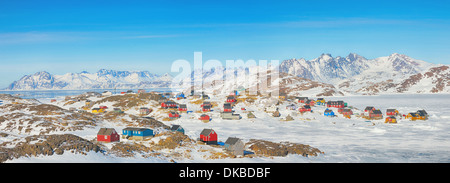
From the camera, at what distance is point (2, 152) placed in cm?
4447

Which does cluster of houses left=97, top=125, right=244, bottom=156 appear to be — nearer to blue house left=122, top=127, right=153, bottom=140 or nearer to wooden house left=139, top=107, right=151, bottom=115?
→ blue house left=122, top=127, right=153, bottom=140

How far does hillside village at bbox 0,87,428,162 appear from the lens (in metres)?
53.9

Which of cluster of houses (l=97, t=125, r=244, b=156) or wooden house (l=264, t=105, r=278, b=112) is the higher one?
wooden house (l=264, t=105, r=278, b=112)

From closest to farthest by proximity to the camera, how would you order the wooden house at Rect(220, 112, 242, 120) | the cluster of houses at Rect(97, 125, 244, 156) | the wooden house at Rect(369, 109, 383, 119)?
the cluster of houses at Rect(97, 125, 244, 156), the wooden house at Rect(220, 112, 242, 120), the wooden house at Rect(369, 109, 383, 119)

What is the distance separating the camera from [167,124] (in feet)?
304

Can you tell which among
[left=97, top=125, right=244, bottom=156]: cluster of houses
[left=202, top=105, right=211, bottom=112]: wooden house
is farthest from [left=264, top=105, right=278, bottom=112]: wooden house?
[left=97, top=125, right=244, bottom=156]: cluster of houses

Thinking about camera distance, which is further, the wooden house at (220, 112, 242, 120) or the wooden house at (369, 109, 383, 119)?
the wooden house at (369, 109, 383, 119)

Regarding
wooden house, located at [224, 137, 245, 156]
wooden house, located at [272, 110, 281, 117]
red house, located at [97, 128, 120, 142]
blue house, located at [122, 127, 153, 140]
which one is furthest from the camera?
wooden house, located at [272, 110, 281, 117]

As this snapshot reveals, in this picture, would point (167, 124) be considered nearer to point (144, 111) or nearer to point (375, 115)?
point (144, 111)

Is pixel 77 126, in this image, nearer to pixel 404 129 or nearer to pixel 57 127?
pixel 57 127

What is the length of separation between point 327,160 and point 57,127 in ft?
190

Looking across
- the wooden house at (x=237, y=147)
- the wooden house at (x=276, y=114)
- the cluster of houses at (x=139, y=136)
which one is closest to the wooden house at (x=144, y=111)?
the wooden house at (x=276, y=114)

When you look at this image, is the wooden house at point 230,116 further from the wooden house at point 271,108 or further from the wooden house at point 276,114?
the wooden house at point 271,108

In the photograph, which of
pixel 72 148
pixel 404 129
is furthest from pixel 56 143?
pixel 404 129
